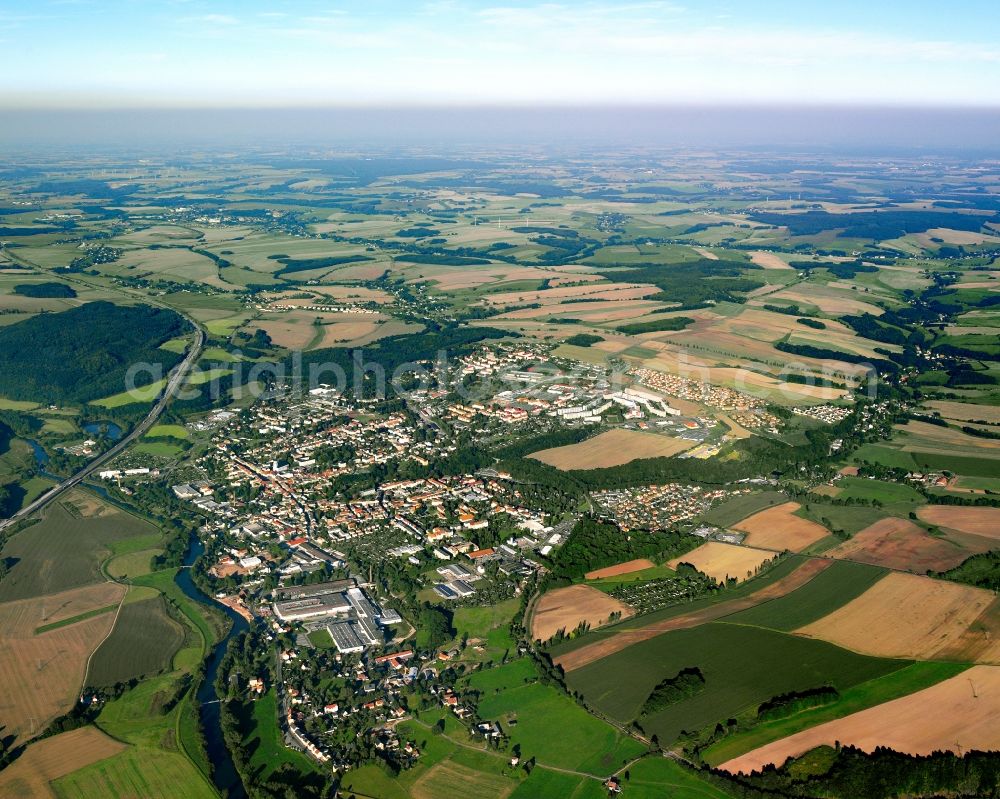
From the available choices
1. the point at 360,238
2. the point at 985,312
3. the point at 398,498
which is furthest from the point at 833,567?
the point at 360,238

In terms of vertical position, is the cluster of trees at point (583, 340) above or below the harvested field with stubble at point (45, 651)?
above

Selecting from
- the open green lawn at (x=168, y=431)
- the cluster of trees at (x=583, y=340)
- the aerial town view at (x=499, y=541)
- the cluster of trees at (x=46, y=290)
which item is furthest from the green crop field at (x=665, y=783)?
the cluster of trees at (x=46, y=290)

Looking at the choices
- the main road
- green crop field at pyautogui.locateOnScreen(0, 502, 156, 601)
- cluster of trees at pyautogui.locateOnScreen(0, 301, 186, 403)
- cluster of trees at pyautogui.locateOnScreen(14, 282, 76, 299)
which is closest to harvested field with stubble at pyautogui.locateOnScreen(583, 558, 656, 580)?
green crop field at pyautogui.locateOnScreen(0, 502, 156, 601)

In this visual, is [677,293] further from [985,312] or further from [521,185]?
[521,185]

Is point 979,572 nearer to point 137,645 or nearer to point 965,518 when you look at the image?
point 965,518

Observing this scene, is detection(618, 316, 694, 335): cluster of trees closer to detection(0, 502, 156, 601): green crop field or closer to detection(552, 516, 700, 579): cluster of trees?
detection(552, 516, 700, 579): cluster of trees

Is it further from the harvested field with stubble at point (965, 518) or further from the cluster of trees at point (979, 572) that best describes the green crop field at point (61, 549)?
the harvested field with stubble at point (965, 518)

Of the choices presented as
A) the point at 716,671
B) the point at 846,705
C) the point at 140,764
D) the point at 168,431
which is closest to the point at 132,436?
the point at 168,431

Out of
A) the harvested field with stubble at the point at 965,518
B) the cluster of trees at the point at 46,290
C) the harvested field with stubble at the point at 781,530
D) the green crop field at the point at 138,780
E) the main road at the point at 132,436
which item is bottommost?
the green crop field at the point at 138,780
